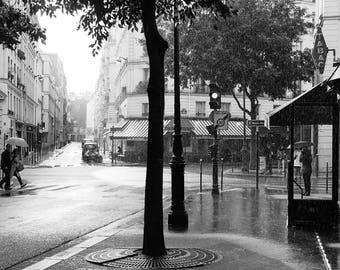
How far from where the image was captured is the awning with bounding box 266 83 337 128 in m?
9.85

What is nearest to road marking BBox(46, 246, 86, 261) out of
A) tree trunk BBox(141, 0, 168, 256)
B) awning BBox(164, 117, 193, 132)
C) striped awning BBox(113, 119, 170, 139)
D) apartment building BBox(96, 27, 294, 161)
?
tree trunk BBox(141, 0, 168, 256)

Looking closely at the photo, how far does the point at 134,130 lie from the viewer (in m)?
45.9

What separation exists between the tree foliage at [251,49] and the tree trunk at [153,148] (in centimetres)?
2095

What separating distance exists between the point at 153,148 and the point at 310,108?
170 inches

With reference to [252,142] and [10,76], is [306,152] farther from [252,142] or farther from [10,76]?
[10,76]

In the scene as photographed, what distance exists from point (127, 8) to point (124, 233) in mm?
4001

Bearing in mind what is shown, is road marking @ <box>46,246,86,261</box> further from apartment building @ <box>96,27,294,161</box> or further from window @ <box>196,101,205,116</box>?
window @ <box>196,101,205,116</box>

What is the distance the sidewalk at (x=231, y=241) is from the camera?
673 cm

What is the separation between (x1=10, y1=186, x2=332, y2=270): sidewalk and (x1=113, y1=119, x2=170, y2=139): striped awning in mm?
32516

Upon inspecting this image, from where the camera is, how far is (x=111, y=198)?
15633 mm

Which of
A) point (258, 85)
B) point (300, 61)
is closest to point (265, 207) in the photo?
point (258, 85)

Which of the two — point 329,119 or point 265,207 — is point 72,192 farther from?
point 329,119

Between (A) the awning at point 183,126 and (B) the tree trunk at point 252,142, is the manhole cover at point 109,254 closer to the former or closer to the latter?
(B) the tree trunk at point 252,142

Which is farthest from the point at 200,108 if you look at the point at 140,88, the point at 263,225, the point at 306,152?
the point at 263,225
